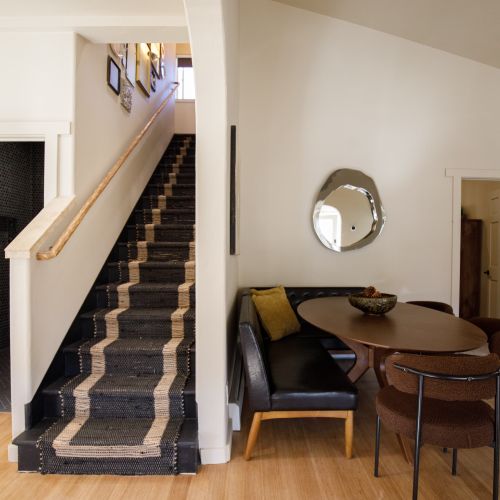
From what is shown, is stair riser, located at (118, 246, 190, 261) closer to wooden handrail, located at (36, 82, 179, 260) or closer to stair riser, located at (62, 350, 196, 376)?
wooden handrail, located at (36, 82, 179, 260)

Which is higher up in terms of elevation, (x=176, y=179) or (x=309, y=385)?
(x=176, y=179)

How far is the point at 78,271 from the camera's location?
8.71ft

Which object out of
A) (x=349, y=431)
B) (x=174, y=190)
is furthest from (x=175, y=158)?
(x=349, y=431)

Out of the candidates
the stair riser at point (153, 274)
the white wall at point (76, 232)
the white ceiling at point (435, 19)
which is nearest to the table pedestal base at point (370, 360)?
the stair riser at point (153, 274)

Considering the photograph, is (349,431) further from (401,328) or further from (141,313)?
(141,313)

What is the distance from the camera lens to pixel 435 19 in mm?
3400

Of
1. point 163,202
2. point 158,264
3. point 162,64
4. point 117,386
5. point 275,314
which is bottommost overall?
point 117,386

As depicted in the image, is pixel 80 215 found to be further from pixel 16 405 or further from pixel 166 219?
pixel 166 219

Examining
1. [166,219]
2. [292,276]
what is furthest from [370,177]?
[166,219]

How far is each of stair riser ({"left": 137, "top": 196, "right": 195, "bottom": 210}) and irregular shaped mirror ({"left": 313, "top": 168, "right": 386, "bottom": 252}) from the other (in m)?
1.55

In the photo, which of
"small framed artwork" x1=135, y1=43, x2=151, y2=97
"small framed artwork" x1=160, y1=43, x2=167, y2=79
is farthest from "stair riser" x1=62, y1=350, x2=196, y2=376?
"small framed artwork" x1=160, y1=43, x2=167, y2=79

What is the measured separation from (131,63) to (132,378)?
11.0 ft

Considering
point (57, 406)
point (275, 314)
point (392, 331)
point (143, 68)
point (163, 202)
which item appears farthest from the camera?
point (143, 68)

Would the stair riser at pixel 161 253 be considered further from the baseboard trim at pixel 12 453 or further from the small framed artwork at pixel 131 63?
the small framed artwork at pixel 131 63
